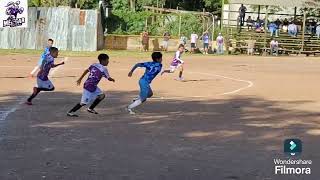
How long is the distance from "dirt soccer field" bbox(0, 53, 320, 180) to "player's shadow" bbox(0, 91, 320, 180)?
1 centimetres

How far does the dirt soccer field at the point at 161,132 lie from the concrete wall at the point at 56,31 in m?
17.5

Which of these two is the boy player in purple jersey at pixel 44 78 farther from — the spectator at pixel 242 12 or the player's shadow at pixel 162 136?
the spectator at pixel 242 12

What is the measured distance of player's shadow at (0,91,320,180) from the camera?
786 centimetres

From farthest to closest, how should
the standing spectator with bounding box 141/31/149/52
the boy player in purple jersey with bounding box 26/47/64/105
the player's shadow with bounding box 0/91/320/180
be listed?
1. the standing spectator with bounding box 141/31/149/52
2. the boy player in purple jersey with bounding box 26/47/64/105
3. the player's shadow with bounding box 0/91/320/180

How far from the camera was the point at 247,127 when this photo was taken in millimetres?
11242

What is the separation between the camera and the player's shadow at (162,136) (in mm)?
7863

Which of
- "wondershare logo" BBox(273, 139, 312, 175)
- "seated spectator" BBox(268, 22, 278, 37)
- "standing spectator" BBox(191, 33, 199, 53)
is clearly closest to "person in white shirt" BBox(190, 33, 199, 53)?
"standing spectator" BBox(191, 33, 199, 53)

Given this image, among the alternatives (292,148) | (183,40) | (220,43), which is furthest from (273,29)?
(292,148)

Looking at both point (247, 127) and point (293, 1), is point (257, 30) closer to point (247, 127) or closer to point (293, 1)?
point (293, 1)

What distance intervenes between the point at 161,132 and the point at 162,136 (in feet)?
1.36

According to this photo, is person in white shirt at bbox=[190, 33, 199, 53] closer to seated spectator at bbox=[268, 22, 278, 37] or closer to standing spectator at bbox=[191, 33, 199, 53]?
standing spectator at bbox=[191, 33, 199, 53]

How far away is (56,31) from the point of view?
36531 millimetres

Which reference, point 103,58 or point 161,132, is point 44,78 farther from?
point 161,132

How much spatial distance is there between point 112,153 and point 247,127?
136 inches
